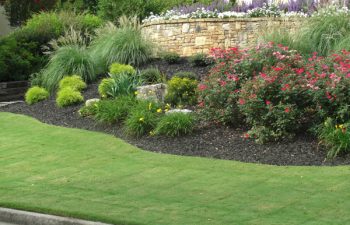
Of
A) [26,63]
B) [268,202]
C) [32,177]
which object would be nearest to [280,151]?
[268,202]

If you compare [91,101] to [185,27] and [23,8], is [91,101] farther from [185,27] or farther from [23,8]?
[23,8]

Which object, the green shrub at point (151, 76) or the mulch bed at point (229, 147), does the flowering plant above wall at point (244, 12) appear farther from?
the mulch bed at point (229, 147)

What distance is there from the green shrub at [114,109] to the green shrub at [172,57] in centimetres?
287

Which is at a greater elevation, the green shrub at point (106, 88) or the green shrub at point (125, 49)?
the green shrub at point (125, 49)

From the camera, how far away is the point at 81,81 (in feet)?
54.9

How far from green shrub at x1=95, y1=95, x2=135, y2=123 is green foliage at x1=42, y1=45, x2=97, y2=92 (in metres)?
3.12

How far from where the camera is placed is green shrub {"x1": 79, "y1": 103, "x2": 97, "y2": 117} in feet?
47.9

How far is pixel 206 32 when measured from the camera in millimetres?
17406

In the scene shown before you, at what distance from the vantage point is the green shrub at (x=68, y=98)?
15.8 metres

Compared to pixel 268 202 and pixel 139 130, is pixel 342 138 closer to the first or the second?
pixel 268 202

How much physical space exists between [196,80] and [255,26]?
259 cm

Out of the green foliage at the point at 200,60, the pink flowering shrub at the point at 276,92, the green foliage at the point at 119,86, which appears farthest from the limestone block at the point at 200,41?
the pink flowering shrub at the point at 276,92

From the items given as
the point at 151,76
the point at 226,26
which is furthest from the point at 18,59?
the point at 226,26

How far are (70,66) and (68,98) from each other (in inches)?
72.4
